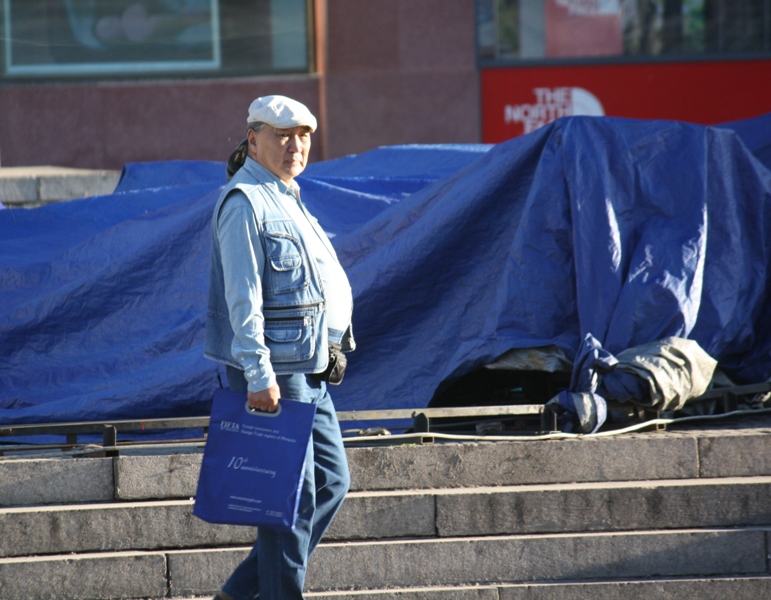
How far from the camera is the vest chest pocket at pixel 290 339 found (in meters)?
2.81

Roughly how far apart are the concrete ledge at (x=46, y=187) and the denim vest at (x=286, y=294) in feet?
13.7

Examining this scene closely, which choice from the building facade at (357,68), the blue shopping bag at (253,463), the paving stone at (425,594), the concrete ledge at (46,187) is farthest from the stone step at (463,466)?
the building facade at (357,68)

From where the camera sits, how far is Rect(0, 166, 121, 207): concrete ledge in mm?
6766

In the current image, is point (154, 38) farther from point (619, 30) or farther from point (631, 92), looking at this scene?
point (631, 92)

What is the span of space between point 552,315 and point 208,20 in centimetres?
584

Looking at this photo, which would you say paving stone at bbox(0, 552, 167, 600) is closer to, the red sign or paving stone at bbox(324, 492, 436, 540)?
paving stone at bbox(324, 492, 436, 540)

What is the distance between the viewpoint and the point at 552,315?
14.5 ft

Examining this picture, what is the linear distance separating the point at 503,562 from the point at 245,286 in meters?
1.62

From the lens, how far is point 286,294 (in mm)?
2826

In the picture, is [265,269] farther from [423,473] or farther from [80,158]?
[80,158]

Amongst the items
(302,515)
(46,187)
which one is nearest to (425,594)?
(302,515)

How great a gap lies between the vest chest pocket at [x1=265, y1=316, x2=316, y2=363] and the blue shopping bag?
14 cm

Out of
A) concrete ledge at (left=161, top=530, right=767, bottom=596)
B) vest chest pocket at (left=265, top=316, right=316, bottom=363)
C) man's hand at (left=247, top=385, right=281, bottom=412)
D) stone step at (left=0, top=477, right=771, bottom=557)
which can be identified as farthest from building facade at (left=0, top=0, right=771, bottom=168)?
man's hand at (left=247, top=385, right=281, bottom=412)

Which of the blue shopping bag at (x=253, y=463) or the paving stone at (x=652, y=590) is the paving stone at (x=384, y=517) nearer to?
the paving stone at (x=652, y=590)
